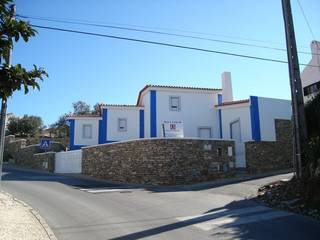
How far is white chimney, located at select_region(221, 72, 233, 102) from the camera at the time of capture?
31.5 metres

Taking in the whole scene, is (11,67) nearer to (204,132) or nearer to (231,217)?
(231,217)

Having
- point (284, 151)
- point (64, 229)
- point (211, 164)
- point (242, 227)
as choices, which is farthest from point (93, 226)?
point (284, 151)

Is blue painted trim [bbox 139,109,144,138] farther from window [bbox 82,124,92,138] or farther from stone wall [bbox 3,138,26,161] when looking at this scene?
stone wall [bbox 3,138,26,161]

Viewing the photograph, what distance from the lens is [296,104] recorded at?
14.9 meters

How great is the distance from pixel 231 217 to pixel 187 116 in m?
18.3

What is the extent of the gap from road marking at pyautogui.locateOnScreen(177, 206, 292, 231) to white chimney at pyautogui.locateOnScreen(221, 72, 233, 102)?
63.0 ft

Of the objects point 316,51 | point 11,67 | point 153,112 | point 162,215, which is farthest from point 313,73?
point 11,67

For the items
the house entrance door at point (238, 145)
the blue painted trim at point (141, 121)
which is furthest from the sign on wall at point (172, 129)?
the blue painted trim at point (141, 121)

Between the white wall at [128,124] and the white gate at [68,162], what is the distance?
4.01 metres

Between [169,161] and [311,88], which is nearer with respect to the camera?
[169,161]

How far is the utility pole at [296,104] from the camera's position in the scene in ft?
48.9

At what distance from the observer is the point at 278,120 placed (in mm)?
25953

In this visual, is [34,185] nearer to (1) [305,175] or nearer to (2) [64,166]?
(2) [64,166]

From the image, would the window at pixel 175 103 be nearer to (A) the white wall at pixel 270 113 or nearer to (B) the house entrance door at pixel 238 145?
(B) the house entrance door at pixel 238 145
